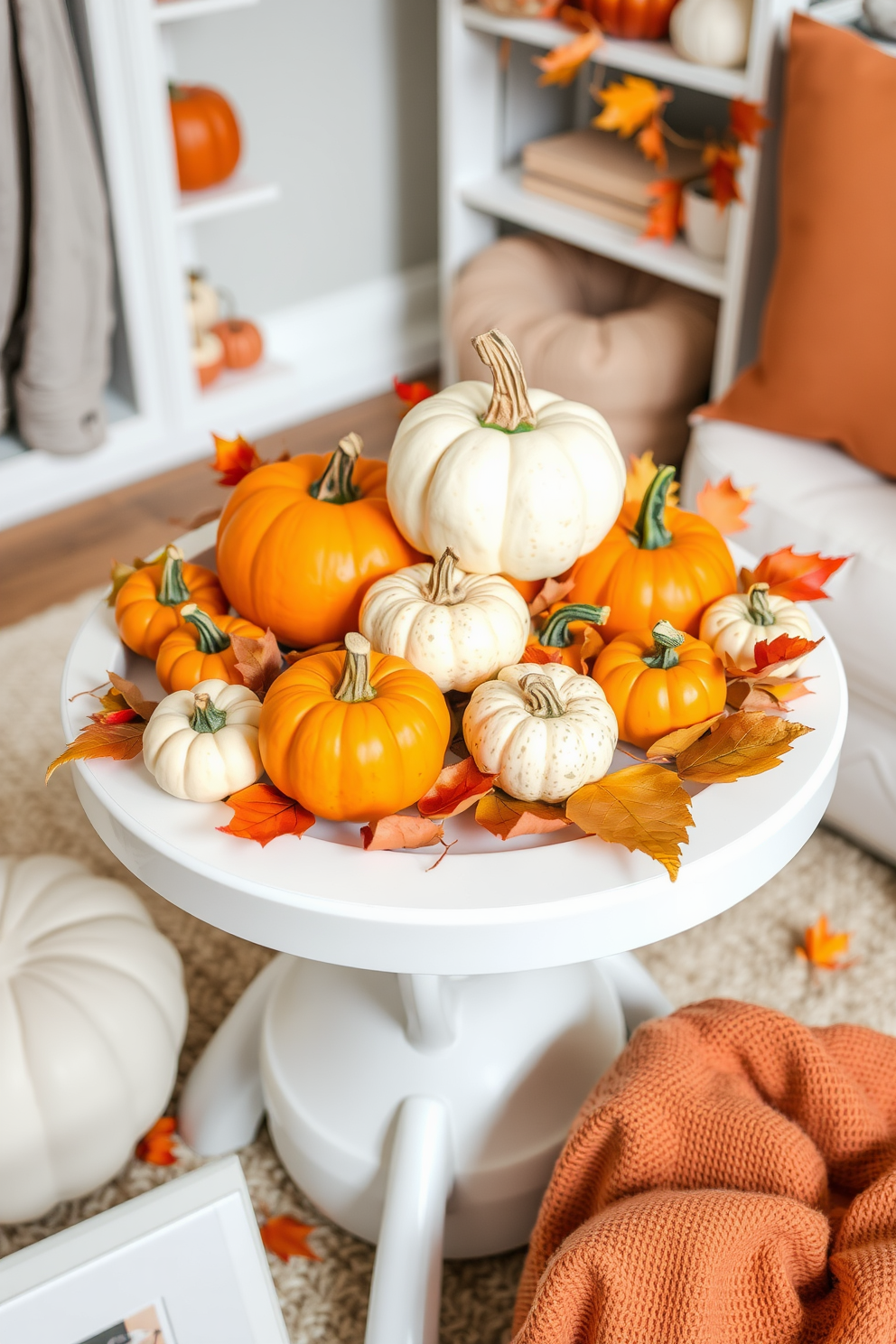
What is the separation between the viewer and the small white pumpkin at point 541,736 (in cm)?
78

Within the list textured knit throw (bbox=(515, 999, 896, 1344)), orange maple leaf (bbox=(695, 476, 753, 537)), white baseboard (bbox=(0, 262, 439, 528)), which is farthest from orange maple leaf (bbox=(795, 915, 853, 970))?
white baseboard (bbox=(0, 262, 439, 528))

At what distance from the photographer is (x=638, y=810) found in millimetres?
781

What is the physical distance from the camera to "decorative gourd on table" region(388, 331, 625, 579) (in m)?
0.86

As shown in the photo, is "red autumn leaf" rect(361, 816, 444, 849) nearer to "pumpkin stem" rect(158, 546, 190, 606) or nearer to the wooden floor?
"pumpkin stem" rect(158, 546, 190, 606)

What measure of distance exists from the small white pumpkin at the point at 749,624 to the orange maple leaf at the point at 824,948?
0.54 m

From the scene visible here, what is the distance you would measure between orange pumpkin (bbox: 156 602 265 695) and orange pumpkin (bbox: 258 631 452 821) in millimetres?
96

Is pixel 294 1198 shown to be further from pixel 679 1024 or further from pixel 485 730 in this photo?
pixel 485 730

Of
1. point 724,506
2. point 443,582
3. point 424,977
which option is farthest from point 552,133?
point 424,977

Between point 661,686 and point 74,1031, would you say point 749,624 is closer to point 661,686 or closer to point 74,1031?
point 661,686

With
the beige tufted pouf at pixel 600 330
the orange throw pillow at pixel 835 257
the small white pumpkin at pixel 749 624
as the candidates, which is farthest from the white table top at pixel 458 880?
the beige tufted pouf at pixel 600 330

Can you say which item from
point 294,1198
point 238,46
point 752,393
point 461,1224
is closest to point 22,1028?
point 294,1198

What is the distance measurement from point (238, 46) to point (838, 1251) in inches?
87.0

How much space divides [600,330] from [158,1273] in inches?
62.1

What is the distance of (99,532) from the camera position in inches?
86.6
